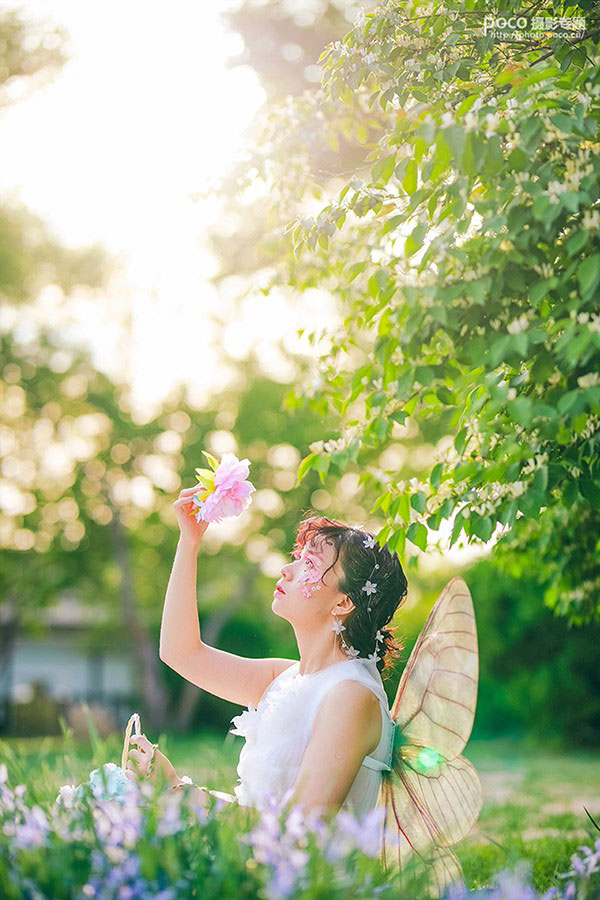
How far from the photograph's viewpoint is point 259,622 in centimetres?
2752

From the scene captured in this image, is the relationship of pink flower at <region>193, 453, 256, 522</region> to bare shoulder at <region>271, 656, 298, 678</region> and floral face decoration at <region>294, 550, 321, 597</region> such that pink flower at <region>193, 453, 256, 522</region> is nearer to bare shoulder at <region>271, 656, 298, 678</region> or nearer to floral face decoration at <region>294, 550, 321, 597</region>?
floral face decoration at <region>294, 550, 321, 597</region>

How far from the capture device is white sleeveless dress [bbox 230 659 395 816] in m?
3.20

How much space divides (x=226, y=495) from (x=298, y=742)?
858 millimetres

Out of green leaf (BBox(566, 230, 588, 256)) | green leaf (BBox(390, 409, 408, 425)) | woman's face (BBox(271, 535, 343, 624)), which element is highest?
green leaf (BBox(566, 230, 588, 256))

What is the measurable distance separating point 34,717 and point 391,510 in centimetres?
2511

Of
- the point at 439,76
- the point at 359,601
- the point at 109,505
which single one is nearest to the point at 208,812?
the point at 359,601

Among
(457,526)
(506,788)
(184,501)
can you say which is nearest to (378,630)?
(457,526)

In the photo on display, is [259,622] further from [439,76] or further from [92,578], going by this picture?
[439,76]

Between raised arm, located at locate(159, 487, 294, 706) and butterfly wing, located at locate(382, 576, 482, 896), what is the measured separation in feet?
1.62

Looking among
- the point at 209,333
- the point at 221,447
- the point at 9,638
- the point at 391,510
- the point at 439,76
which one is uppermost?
the point at 439,76

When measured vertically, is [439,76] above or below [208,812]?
above

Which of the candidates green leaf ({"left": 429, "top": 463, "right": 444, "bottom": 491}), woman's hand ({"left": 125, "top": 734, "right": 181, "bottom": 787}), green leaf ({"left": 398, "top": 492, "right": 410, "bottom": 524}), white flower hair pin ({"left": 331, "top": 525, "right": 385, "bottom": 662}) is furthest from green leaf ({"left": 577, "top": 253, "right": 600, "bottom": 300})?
woman's hand ({"left": 125, "top": 734, "right": 181, "bottom": 787})

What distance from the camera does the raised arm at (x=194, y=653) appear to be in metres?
3.68

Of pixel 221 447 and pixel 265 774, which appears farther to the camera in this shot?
pixel 221 447
